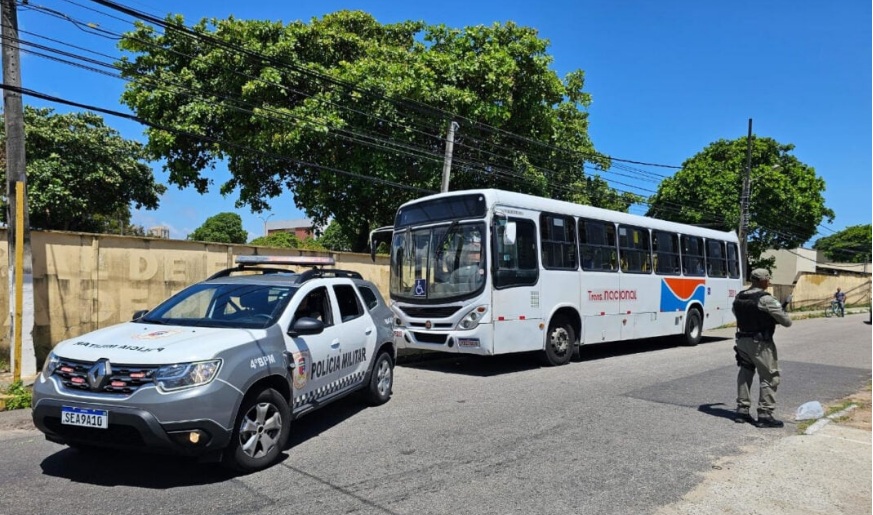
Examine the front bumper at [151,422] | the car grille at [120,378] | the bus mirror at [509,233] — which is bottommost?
the front bumper at [151,422]

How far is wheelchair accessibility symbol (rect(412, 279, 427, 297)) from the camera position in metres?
10.6

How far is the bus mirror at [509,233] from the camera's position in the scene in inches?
398

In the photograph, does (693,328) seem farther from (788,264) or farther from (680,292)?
(788,264)

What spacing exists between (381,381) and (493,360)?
4.99 metres

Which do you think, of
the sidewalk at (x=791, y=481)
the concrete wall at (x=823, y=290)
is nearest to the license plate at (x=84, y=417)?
the sidewalk at (x=791, y=481)

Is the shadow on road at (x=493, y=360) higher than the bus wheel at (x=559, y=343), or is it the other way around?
the bus wheel at (x=559, y=343)

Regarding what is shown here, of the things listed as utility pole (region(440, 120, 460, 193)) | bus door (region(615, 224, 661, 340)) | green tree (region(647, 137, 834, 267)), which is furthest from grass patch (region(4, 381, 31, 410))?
green tree (region(647, 137, 834, 267))

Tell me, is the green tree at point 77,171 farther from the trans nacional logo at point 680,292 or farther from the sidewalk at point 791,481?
the sidewalk at point 791,481

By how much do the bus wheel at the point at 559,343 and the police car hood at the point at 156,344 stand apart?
23.2 ft

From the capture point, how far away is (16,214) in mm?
8383

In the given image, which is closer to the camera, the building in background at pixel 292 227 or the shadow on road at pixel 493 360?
the shadow on road at pixel 493 360

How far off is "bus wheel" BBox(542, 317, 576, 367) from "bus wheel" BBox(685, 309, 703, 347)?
18.1ft

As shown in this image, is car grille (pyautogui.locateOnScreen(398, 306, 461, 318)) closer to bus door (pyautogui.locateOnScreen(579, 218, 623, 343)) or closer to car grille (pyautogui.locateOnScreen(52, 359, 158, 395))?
bus door (pyautogui.locateOnScreen(579, 218, 623, 343))

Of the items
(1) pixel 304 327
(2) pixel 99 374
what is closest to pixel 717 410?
(1) pixel 304 327
